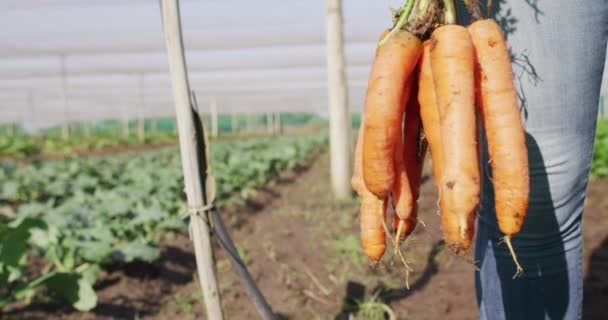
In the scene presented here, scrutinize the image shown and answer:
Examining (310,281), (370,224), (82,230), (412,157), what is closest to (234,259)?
(370,224)

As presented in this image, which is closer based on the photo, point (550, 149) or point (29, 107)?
point (550, 149)

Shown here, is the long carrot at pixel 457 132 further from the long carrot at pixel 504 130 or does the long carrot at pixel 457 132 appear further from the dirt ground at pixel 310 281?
the dirt ground at pixel 310 281

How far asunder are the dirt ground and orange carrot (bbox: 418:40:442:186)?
0.60m

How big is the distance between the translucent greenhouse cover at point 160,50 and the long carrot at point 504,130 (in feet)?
23.2

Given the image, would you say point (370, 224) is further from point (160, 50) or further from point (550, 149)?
point (160, 50)

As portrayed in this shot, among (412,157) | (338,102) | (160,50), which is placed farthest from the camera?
(160,50)

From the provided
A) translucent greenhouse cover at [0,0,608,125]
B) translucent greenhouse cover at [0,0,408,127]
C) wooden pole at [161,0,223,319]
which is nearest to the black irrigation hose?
wooden pole at [161,0,223,319]

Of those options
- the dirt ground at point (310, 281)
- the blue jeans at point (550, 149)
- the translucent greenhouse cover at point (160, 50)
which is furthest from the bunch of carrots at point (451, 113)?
the translucent greenhouse cover at point (160, 50)

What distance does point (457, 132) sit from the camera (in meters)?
1.09

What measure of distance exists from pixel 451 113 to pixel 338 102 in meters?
4.31

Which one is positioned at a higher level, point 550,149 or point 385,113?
point 385,113

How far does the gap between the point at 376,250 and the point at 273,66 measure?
51.3ft

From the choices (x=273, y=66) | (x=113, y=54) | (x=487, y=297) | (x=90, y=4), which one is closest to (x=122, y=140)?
(x=113, y=54)

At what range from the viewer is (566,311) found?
4.77 ft
